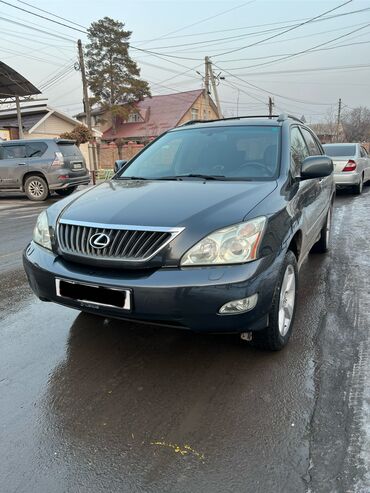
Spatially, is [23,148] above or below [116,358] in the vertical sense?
above

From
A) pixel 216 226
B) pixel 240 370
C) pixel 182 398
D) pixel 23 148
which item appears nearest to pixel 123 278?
pixel 216 226

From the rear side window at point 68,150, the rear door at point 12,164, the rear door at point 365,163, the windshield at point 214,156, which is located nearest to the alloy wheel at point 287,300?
the windshield at point 214,156

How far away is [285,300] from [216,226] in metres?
0.91

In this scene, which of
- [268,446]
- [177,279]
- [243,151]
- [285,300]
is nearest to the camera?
[268,446]

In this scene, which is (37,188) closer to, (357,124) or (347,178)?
(347,178)

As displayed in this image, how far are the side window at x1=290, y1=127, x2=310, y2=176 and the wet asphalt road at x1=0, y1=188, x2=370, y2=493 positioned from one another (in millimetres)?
1272

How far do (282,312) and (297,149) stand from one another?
1733mm

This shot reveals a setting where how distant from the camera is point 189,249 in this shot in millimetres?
2514

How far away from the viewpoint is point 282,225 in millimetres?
2941

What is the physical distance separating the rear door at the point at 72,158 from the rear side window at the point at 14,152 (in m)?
1.14

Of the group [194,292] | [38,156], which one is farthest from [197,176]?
[38,156]

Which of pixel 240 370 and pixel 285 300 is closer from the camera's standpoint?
pixel 240 370

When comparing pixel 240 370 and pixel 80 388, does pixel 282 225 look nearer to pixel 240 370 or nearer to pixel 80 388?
pixel 240 370

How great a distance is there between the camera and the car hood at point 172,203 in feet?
8.68
